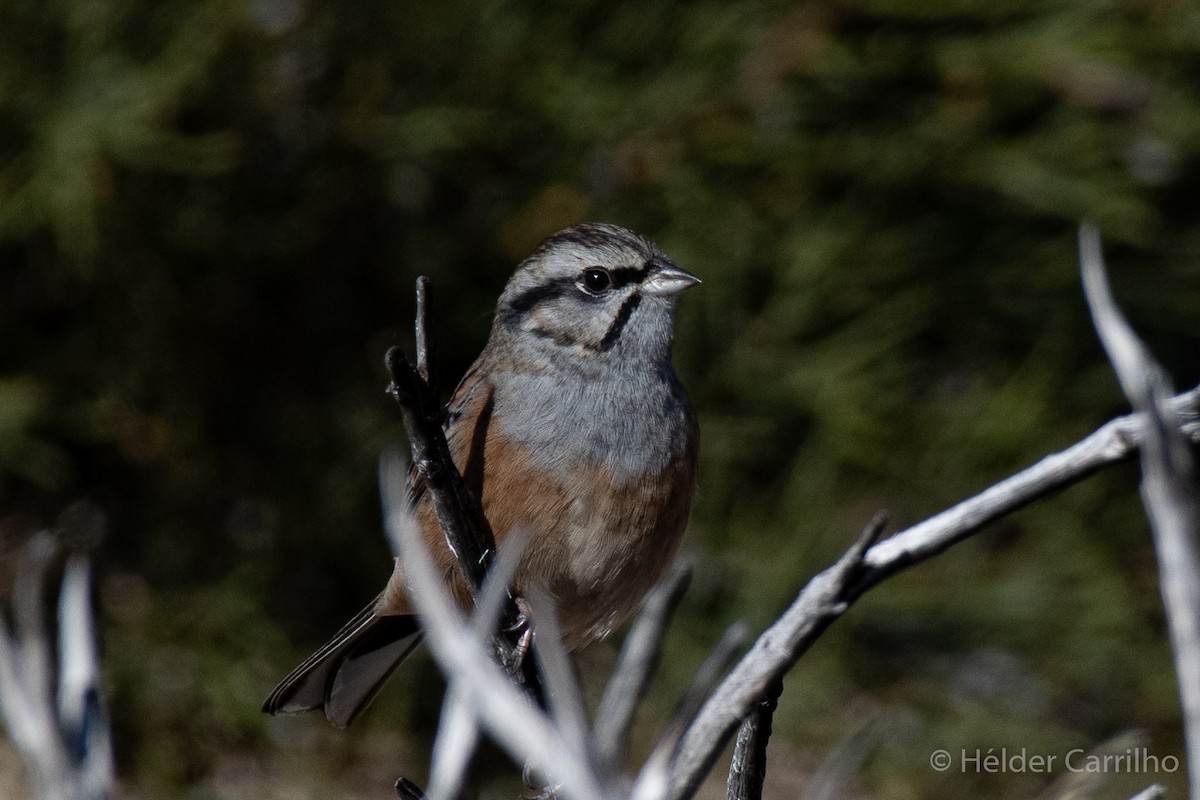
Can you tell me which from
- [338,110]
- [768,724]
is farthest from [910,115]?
[768,724]

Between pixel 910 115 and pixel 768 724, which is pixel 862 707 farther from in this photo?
pixel 768 724

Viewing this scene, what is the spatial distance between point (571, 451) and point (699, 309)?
1.42m

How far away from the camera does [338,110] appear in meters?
3.70

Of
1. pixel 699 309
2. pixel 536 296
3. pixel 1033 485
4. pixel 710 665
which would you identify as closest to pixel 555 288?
pixel 536 296

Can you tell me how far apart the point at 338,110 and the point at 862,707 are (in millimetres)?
2089

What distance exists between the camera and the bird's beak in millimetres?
2691

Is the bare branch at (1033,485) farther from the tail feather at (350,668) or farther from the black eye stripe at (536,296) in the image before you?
the tail feather at (350,668)

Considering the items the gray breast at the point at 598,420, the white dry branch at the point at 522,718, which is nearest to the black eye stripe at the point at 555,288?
the gray breast at the point at 598,420

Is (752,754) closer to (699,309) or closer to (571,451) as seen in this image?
(571,451)

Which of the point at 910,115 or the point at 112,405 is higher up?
the point at 910,115

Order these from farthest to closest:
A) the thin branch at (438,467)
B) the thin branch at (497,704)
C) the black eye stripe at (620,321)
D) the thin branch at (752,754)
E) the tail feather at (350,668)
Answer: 1. the tail feather at (350,668)
2. the black eye stripe at (620,321)
3. the thin branch at (438,467)
4. the thin branch at (752,754)
5. the thin branch at (497,704)

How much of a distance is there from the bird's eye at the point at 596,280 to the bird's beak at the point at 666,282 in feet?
0.24

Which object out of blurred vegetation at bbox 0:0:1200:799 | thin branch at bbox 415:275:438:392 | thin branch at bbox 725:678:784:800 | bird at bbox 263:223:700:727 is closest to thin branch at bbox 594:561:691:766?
thin branch at bbox 725:678:784:800

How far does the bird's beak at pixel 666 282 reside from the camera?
2691 millimetres
